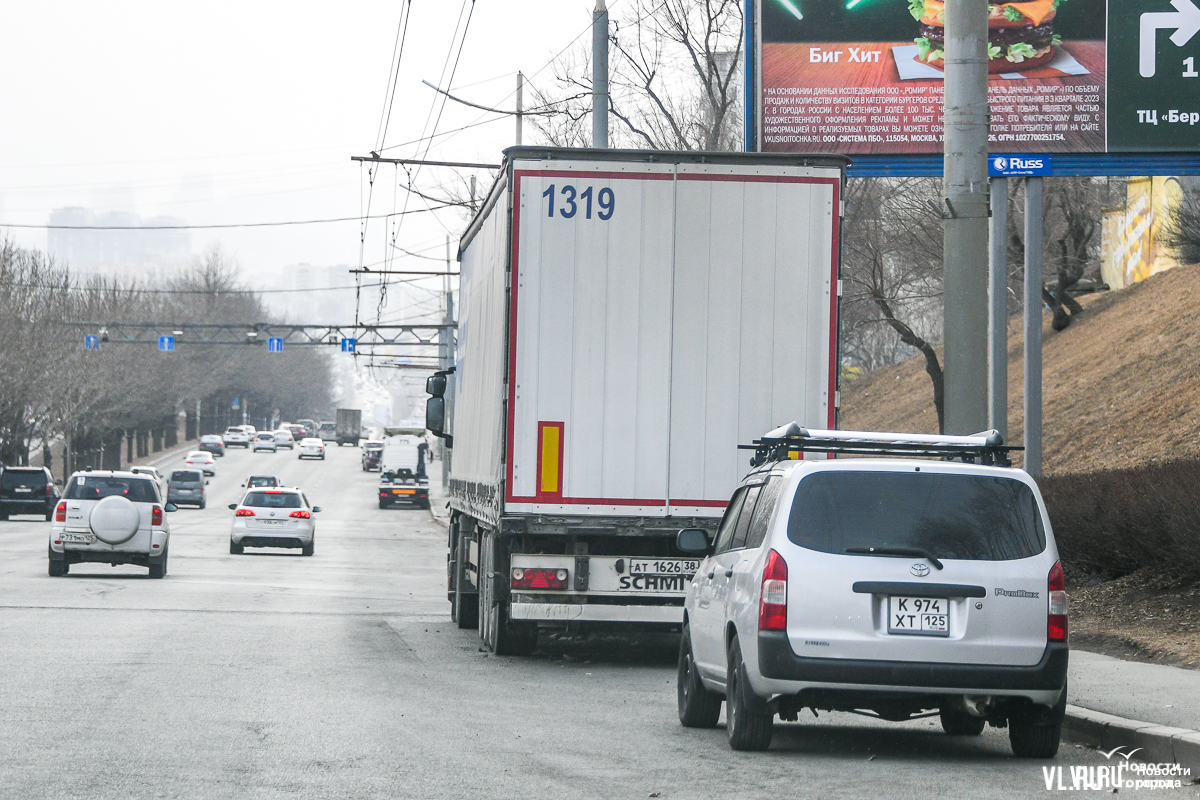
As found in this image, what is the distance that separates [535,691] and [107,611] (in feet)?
29.0

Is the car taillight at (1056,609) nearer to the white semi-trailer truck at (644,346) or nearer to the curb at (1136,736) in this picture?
the curb at (1136,736)

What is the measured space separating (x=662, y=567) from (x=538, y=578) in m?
0.99

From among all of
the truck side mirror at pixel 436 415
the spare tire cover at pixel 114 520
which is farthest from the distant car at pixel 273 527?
the truck side mirror at pixel 436 415

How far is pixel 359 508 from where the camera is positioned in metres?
70.2

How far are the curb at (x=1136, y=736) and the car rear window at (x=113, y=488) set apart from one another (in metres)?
19.9

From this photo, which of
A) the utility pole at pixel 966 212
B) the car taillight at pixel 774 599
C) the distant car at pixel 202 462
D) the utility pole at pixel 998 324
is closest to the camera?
the car taillight at pixel 774 599

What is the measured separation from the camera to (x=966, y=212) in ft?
41.0

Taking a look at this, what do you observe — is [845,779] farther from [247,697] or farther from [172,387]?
[172,387]

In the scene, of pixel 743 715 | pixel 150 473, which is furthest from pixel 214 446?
pixel 743 715

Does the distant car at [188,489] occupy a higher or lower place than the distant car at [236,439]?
lower

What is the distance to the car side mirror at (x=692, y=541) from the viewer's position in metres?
9.49

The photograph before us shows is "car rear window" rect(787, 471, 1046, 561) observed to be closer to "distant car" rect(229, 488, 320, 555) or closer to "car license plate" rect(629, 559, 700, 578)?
"car license plate" rect(629, 559, 700, 578)

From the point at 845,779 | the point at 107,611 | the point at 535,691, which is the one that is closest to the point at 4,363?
the point at 107,611

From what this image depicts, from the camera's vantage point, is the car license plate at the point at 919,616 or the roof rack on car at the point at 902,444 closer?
the car license plate at the point at 919,616
